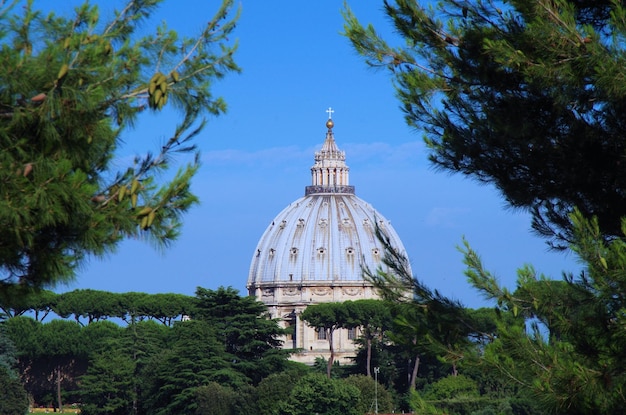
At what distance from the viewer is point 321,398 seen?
55.5 m

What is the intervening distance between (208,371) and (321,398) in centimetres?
1056

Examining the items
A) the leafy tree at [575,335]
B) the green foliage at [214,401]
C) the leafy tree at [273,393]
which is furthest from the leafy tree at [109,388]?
the leafy tree at [575,335]

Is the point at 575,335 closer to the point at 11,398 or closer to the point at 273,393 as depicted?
the point at 273,393

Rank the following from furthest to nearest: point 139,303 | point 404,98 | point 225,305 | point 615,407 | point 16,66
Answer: point 139,303
point 225,305
point 404,98
point 615,407
point 16,66

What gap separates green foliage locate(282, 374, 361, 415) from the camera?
55438mm

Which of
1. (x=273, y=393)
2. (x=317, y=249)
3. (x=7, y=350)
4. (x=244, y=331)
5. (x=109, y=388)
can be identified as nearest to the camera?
(x=273, y=393)

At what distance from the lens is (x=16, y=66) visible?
31.0 feet

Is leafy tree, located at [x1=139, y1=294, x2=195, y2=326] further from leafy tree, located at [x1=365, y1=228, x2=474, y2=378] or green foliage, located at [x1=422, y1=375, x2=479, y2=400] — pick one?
leafy tree, located at [x1=365, y1=228, x2=474, y2=378]

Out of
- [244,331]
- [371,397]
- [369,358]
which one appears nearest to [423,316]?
[371,397]

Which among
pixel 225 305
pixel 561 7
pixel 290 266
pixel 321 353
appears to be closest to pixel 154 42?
pixel 561 7

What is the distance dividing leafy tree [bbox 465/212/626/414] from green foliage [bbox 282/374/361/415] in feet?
142

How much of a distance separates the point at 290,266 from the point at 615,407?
415ft

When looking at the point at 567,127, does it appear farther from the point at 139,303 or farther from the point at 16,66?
the point at 139,303

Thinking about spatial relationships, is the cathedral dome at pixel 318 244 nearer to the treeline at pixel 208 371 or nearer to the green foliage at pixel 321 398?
the treeline at pixel 208 371
